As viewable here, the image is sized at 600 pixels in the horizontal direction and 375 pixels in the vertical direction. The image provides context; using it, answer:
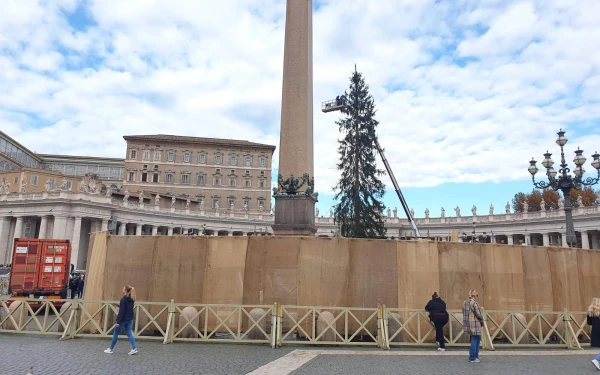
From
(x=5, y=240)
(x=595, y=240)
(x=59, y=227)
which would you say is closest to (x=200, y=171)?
(x=59, y=227)

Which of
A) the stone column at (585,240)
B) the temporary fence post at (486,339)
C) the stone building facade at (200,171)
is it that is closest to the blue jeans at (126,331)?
the temporary fence post at (486,339)

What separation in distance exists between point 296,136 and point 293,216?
8.53 feet

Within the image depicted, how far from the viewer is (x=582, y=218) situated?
52344 millimetres

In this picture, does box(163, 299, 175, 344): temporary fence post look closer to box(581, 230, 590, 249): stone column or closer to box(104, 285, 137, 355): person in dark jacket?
box(104, 285, 137, 355): person in dark jacket

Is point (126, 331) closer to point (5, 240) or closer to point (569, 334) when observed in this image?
point (569, 334)

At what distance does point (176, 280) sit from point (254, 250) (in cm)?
223

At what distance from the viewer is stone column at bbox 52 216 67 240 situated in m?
52.6

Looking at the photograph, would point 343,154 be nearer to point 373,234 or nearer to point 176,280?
point 373,234

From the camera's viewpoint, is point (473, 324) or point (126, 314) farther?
point (126, 314)

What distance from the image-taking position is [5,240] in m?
57.2

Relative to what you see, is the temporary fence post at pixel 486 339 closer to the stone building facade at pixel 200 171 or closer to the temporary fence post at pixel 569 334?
the temporary fence post at pixel 569 334

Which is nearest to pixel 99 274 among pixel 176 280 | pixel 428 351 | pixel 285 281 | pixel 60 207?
pixel 176 280

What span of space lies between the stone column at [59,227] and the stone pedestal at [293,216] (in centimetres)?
4782

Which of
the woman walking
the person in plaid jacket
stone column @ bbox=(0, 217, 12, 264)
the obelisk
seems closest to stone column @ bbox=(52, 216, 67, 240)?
stone column @ bbox=(0, 217, 12, 264)
